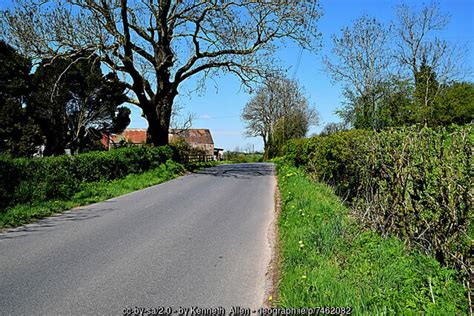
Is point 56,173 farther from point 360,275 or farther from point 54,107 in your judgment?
point 54,107

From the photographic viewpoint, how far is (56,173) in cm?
1329

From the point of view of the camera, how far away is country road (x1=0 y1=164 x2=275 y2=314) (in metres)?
4.74

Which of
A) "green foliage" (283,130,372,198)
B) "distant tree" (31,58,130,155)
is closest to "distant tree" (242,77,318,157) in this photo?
"distant tree" (31,58,130,155)

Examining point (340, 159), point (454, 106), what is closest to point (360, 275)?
point (340, 159)

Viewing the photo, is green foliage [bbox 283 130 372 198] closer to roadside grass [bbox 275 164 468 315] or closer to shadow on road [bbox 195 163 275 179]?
roadside grass [bbox 275 164 468 315]

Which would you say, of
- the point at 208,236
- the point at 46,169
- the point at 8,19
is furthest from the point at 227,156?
the point at 208,236

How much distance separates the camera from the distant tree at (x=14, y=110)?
101 feet

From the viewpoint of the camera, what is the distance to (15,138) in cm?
3148

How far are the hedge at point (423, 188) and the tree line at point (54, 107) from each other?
26.2 metres

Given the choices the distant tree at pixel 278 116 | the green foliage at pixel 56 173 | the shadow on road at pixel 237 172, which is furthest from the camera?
the distant tree at pixel 278 116

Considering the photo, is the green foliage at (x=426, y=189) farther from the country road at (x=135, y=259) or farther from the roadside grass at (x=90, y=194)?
the roadside grass at (x=90, y=194)

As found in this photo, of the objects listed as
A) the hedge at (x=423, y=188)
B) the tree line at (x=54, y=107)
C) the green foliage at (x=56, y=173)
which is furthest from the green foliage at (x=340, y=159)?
the tree line at (x=54, y=107)

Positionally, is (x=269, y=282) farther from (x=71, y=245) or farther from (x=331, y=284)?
(x=71, y=245)

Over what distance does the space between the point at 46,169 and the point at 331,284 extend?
11.1 m
